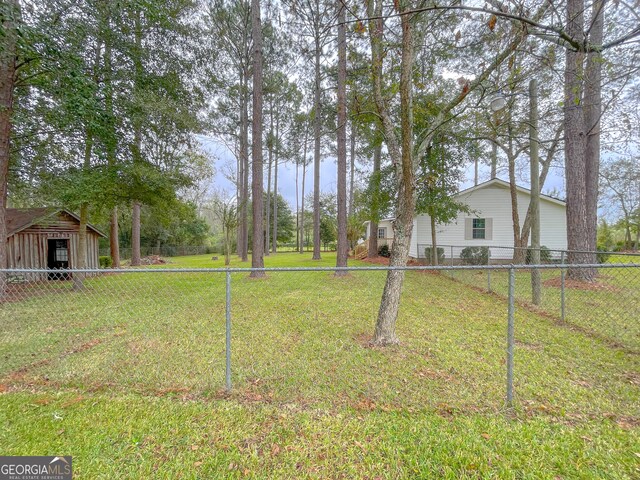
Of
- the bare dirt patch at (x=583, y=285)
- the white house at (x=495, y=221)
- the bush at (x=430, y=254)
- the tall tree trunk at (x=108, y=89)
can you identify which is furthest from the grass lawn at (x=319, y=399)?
the white house at (x=495, y=221)

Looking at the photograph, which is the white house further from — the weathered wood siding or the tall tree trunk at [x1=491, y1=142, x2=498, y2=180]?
the weathered wood siding

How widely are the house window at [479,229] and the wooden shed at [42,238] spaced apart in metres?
18.4

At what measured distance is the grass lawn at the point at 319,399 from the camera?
1.92 meters

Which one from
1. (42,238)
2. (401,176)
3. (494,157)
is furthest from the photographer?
(494,157)

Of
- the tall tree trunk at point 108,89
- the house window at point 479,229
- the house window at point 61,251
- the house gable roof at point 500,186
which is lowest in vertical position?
the house window at point 61,251

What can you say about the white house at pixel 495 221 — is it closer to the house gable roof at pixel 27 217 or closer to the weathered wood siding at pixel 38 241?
the house gable roof at pixel 27 217

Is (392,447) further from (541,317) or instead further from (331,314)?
(541,317)

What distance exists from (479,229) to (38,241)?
2047 cm

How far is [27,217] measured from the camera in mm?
10617

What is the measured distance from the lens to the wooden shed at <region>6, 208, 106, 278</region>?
386 inches

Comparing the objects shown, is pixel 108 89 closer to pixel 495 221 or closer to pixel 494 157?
pixel 494 157

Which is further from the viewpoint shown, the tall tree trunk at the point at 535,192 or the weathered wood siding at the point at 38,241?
the weathered wood siding at the point at 38,241

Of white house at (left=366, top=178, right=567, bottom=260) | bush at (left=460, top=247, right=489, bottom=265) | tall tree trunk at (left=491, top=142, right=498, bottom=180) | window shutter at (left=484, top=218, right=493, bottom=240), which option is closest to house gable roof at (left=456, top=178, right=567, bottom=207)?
white house at (left=366, top=178, right=567, bottom=260)

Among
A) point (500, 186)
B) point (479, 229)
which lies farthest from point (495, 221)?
point (500, 186)
